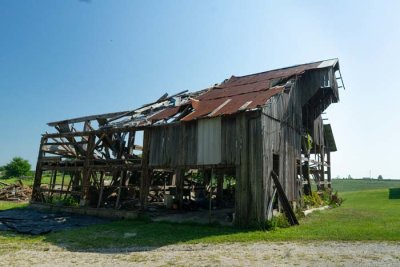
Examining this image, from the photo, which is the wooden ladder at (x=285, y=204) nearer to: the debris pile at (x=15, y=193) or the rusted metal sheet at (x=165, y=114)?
the rusted metal sheet at (x=165, y=114)

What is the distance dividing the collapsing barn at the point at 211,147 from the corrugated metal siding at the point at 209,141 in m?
0.05

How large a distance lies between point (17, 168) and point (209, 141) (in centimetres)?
6069

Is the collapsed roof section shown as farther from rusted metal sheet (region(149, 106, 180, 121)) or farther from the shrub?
the shrub

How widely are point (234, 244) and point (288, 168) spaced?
7.87 metres

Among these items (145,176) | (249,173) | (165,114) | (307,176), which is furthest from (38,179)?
(307,176)

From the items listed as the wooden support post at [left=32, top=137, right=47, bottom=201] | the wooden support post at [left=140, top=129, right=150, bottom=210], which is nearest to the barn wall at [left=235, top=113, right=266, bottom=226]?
the wooden support post at [left=140, top=129, right=150, bottom=210]

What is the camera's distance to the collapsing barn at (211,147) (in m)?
14.5

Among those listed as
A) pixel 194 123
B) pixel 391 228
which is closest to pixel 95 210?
pixel 194 123

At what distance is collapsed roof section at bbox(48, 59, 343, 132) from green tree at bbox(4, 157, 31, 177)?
158ft

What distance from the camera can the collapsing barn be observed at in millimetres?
14508

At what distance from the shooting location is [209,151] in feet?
50.5

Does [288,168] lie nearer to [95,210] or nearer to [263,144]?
[263,144]

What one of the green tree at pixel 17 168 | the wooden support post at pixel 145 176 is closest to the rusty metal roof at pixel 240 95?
the wooden support post at pixel 145 176

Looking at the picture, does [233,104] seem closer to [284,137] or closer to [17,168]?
[284,137]
